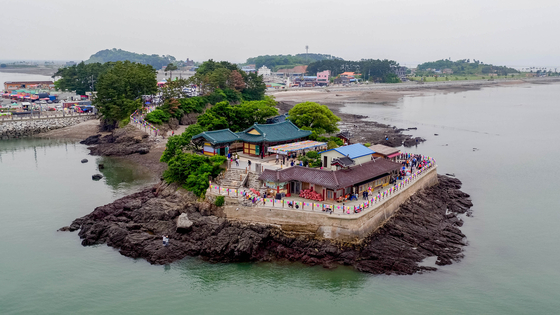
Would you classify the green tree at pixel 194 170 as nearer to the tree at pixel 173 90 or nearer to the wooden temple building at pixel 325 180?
the wooden temple building at pixel 325 180

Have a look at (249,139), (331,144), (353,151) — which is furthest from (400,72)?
(353,151)

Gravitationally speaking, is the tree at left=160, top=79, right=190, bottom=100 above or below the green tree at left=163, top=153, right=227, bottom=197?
above

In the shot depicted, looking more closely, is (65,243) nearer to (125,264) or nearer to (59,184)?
(125,264)

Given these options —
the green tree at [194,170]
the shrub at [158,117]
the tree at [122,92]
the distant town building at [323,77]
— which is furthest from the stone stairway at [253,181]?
the distant town building at [323,77]

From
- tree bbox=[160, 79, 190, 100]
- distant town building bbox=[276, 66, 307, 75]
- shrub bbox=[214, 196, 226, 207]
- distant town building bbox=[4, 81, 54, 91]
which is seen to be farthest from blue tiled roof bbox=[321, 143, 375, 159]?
distant town building bbox=[276, 66, 307, 75]

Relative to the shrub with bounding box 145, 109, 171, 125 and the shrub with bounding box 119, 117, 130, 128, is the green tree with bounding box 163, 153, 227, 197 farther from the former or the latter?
the shrub with bounding box 119, 117, 130, 128

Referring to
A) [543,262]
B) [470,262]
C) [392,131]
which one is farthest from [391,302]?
[392,131]
